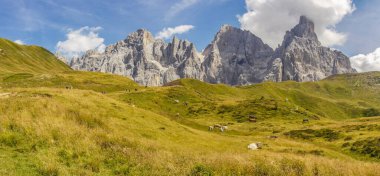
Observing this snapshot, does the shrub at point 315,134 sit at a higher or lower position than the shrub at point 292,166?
lower

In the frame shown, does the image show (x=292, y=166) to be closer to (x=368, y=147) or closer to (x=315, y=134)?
(x=368, y=147)

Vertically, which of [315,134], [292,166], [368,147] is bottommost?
[368,147]

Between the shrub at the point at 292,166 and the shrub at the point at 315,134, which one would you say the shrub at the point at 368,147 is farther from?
the shrub at the point at 292,166

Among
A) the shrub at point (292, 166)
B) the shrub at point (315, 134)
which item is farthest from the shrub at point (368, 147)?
the shrub at point (292, 166)

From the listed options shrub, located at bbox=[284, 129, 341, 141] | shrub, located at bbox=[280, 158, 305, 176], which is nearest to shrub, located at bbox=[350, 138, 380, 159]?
shrub, located at bbox=[284, 129, 341, 141]

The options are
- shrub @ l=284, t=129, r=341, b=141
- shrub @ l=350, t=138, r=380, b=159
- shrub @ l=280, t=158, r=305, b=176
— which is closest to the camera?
shrub @ l=280, t=158, r=305, b=176

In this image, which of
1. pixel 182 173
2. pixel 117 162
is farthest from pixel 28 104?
pixel 182 173

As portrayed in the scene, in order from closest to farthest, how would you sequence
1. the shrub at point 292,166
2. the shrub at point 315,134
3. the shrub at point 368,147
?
the shrub at point 292,166, the shrub at point 368,147, the shrub at point 315,134

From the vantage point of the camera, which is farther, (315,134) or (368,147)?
(315,134)

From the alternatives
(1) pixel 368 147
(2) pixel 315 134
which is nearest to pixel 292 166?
(1) pixel 368 147

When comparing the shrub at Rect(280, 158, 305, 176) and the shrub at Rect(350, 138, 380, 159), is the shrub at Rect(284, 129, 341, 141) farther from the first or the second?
the shrub at Rect(280, 158, 305, 176)

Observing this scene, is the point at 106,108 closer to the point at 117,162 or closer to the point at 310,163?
the point at 117,162

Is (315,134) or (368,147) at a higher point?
(315,134)

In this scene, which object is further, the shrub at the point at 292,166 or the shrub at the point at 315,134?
the shrub at the point at 315,134
